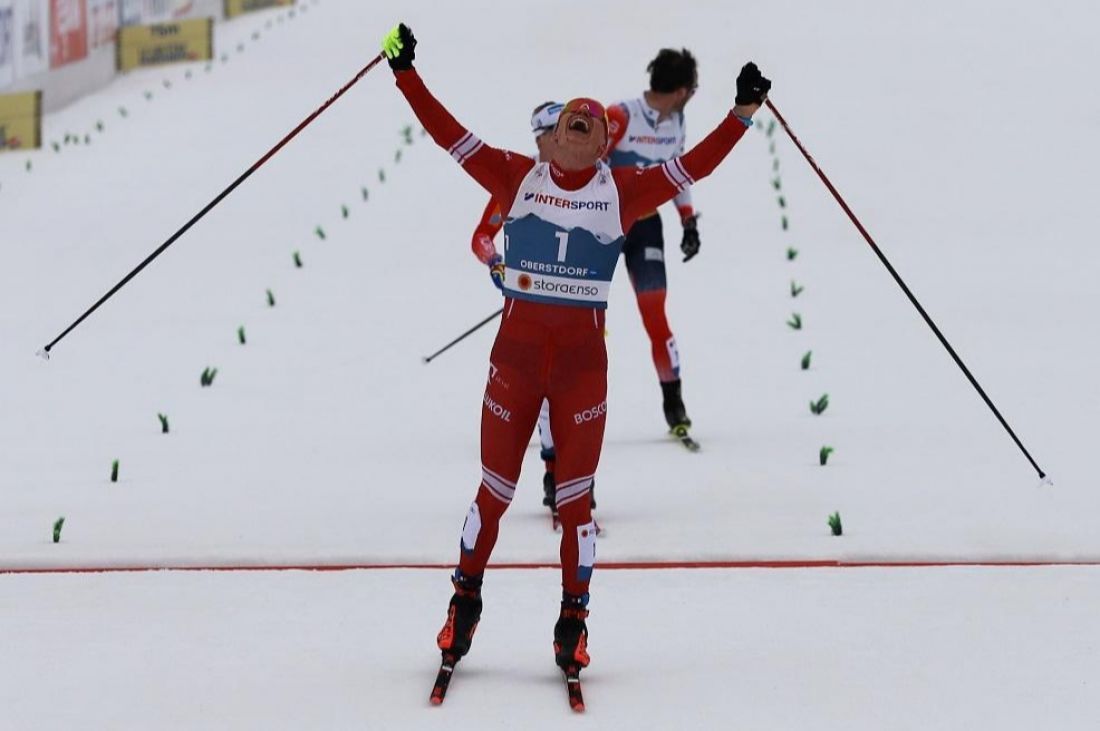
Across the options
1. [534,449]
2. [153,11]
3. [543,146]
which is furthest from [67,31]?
[543,146]

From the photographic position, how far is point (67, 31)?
20.4 m

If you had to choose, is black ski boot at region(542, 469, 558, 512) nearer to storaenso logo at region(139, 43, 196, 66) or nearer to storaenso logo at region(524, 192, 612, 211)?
storaenso logo at region(524, 192, 612, 211)

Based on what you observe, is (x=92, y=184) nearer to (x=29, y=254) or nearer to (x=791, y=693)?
(x=29, y=254)

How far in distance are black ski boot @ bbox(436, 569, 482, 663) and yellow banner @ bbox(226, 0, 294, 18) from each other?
877 inches

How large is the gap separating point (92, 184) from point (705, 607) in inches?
464

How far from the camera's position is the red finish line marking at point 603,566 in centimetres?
666

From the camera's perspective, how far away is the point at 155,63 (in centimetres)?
2270

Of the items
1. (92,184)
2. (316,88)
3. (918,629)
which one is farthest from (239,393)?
(316,88)

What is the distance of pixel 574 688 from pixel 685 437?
361 cm

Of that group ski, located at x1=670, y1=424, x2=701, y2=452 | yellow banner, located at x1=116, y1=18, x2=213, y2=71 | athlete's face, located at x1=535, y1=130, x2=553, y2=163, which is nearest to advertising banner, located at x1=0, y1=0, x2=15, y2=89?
yellow banner, located at x1=116, y1=18, x2=213, y2=71

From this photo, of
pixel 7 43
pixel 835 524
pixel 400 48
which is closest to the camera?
pixel 400 48

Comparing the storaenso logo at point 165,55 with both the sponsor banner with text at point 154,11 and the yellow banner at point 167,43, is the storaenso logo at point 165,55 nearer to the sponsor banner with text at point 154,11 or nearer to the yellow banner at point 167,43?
Answer: the yellow banner at point 167,43

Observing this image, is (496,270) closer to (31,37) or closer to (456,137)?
(456,137)

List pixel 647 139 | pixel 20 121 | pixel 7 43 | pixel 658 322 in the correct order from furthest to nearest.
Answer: pixel 7 43 < pixel 20 121 < pixel 658 322 < pixel 647 139
